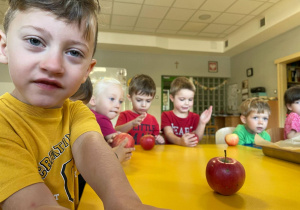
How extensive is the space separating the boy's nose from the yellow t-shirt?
0.15 metres

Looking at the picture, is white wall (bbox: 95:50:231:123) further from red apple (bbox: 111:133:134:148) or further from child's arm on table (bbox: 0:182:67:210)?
child's arm on table (bbox: 0:182:67:210)

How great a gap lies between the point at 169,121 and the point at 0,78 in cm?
591

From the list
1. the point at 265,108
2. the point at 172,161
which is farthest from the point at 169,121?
the point at 172,161

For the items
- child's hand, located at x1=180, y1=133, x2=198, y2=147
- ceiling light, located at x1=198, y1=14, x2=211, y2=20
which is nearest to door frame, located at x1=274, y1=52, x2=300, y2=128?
ceiling light, located at x1=198, y1=14, x2=211, y2=20

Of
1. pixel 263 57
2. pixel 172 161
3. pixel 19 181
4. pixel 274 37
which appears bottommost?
pixel 172 161

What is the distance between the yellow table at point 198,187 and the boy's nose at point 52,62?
32 centimetres

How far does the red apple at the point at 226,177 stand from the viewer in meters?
0.58

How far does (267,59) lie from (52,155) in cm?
613

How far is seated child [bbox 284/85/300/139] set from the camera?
6.51 ft

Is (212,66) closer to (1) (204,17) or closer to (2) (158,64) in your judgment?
(2) (158,64)

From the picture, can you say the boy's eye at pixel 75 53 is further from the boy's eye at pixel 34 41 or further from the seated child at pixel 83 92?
the seated child at pixel 83 92

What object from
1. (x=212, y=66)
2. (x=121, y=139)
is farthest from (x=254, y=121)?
(x=212, y=66)

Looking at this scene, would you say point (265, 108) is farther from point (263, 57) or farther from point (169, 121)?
point (263, 57)

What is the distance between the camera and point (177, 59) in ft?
23.1
